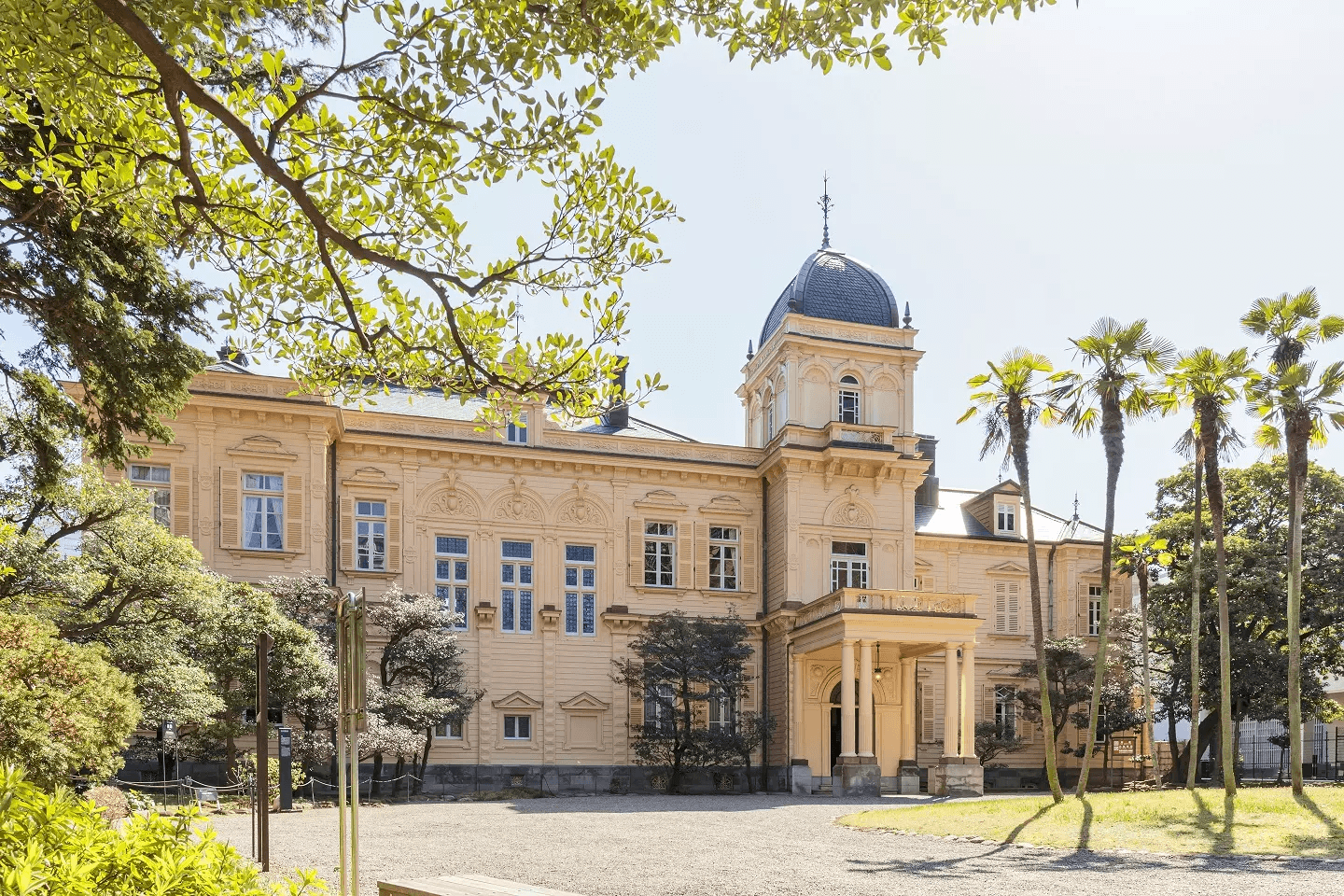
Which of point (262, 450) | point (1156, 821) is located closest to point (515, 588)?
point (262, 450)

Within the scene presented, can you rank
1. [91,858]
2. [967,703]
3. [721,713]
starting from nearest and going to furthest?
[91,858]
[967,703]
[721,713]

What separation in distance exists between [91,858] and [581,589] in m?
29.8

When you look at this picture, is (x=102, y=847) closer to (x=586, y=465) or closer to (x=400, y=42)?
(x=400, y=42)

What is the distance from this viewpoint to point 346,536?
31406 mm

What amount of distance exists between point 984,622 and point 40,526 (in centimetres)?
2915

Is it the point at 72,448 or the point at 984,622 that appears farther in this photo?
the point at 984,622

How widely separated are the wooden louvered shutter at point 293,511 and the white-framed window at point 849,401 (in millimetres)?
15518

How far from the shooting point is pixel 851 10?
5992 millimetres

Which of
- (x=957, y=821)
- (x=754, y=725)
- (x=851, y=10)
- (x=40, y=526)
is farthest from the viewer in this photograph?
(x=754, y=725)

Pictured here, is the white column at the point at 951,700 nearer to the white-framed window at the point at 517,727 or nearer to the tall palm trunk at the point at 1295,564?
the tall palm trunk at the point at 1295,564

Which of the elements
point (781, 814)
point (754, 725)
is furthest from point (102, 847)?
point (754, 725)

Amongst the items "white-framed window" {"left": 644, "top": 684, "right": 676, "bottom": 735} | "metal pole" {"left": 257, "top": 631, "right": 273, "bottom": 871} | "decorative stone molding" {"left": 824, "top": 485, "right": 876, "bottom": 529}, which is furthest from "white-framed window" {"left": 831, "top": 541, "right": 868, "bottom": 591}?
"metal pole" {"left": 257, "top": 631, "right": 273, "bottom": 871}

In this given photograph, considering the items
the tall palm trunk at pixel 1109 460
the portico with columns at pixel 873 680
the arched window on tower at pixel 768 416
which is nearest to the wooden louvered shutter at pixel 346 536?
the portico with columns at pixel 873 680

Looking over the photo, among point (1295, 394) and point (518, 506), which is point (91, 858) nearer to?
point (1295, 394)
